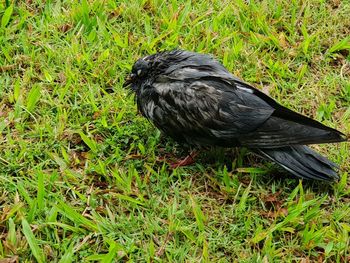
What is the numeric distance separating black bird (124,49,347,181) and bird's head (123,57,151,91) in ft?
0.77

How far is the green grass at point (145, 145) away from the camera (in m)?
4.11

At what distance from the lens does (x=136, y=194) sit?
439 centimetres

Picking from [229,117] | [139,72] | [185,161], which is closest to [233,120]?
[229,117]

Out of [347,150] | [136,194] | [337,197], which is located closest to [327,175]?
[337,197]

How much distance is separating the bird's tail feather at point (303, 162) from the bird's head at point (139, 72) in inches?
46.7

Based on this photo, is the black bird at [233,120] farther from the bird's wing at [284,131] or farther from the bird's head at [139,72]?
the bird's head at [139,72]

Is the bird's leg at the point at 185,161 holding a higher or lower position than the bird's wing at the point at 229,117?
lower

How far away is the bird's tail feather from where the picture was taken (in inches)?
171

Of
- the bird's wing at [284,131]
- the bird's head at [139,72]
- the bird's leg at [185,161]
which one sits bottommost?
the bird's leg at [185,161]

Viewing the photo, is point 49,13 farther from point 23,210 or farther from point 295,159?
point 295,159

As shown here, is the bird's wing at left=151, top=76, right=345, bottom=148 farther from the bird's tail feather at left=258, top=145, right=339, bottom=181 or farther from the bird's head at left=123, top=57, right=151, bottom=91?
the bird's head at left=123, top=57, right=151, bottom=91

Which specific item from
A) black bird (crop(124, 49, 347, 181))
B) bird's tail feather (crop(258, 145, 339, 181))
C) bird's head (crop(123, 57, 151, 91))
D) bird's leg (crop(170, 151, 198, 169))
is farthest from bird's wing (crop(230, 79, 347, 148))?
bird's head (crop(123, 57, 151, 91))

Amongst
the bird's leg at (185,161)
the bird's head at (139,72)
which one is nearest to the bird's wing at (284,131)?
the bird's leg at (185,161)

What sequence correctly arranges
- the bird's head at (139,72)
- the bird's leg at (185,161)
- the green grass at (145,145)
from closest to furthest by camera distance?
the green grass at (145,145) → the bird's leg at (185,161) → the bird's head at (139,72)
